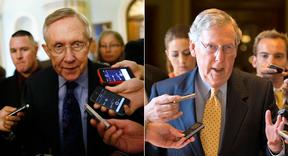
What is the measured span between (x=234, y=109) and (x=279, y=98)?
0.90 feet

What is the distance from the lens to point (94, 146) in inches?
89.0

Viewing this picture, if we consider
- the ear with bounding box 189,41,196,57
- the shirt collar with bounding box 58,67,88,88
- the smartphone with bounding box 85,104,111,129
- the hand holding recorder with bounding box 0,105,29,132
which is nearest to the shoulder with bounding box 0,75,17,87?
the hand holding recorder with bounding box 0,105,29,132

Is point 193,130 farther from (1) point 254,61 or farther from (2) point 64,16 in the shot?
(2) point 64,16

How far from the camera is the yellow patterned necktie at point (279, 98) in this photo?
7.34 ft

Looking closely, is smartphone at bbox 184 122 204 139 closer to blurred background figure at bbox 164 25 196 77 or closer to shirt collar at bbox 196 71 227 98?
shirt collar at bbox 196 71 227 98

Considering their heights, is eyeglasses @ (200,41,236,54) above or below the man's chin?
above

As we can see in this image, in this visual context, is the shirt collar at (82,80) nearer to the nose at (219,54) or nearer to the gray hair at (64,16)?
the gray hair at (64,16)

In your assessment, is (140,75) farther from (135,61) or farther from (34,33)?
(34,33)

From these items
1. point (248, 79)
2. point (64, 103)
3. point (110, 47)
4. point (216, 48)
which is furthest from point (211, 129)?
point (64, 103)

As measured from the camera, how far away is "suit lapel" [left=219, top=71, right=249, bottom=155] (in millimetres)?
2221

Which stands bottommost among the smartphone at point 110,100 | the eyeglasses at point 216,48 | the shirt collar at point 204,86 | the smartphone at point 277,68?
the smartphone at point 110,100

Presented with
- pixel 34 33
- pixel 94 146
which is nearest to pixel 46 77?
pixel 34 33

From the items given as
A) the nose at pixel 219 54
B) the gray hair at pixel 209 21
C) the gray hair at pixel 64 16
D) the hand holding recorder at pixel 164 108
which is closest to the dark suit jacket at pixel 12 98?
the gray hair at pixel 64 16

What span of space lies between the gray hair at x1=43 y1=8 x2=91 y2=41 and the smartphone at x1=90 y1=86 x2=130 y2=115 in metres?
0.35
